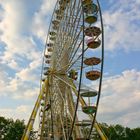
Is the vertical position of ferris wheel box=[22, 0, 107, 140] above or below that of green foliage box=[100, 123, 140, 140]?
below

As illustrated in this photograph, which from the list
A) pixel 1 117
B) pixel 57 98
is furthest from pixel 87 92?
pixel 1 117

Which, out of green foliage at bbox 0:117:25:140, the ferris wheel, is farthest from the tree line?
the ferris wheel

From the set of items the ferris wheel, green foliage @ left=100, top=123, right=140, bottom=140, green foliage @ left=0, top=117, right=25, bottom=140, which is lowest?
the ferris wheel

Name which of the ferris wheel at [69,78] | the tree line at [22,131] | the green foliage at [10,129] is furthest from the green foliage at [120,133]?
the ferris wheel at [69,78]

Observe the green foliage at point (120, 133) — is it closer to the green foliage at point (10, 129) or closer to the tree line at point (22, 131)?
the tree line at point (22, 131)

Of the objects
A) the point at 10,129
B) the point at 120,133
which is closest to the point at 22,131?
the point at 10,129

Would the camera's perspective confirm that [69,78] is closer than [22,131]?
Yes

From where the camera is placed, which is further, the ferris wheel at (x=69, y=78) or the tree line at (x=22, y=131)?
the tree line at (x=22, y=131)

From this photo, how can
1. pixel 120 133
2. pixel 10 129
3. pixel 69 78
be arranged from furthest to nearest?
1. pixel 120 133
2. pixel 10 129
3. pixel 69 78

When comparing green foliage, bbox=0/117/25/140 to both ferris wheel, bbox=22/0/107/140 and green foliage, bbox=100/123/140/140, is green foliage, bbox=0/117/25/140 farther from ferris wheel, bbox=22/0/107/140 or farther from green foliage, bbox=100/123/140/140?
ferris wheel, bbox=22/0/107/140

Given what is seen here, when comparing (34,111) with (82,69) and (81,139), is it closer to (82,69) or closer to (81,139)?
(81,139)

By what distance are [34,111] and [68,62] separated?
5680 mm

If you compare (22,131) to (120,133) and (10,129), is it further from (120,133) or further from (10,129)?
(120,133)

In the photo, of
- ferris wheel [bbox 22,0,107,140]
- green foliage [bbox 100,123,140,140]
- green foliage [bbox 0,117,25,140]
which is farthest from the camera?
green foliage [bbox 100,123,140,140]
